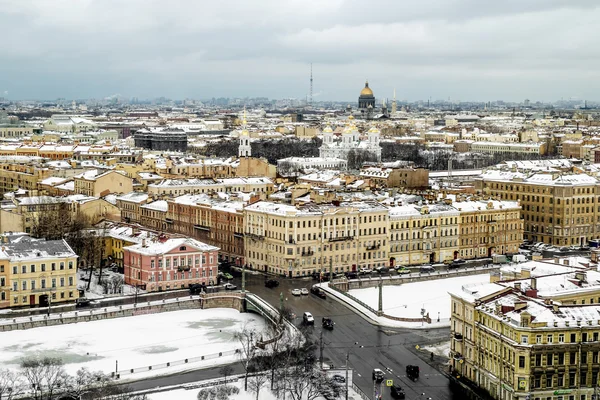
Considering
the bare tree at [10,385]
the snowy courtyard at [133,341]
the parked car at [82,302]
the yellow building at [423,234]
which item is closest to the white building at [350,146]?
the yellow building at [423,234]

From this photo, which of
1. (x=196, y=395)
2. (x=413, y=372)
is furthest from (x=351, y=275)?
(x=196, y=395)

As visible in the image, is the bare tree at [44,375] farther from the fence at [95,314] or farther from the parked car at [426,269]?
the parked car at [426,269]

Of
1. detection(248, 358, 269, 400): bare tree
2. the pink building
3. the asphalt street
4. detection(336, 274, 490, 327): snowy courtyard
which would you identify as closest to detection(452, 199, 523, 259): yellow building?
detection(336, 274, 490, 327): snowy courtyard

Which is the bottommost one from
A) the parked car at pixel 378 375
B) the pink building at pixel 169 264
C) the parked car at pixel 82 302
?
the parked car at pixel 378 375

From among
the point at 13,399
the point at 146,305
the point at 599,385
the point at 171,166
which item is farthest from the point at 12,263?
the point at 171,166

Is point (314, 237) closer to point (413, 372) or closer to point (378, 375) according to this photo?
point (413, 372)

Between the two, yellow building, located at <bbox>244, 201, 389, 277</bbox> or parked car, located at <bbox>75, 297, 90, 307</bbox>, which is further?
yellow building, located at <bbox>244, 201, 389, 277</bbox>

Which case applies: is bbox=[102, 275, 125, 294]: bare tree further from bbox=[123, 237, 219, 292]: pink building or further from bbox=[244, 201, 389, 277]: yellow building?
bbox=[244, 201, 389, 277]: yellow building
